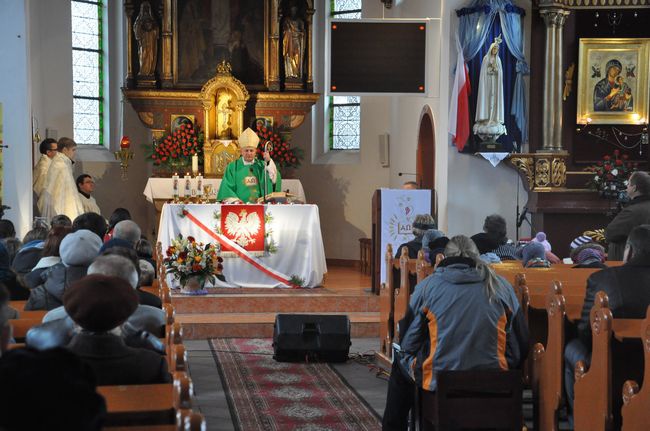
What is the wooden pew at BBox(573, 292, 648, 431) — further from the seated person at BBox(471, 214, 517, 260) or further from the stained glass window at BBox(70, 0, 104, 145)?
the stained glass window at BBox(70, 0, 104, 145)

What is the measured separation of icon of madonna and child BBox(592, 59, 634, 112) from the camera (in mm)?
11773

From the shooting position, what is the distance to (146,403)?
320 cm

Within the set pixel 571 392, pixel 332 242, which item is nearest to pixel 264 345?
pixel 571 392

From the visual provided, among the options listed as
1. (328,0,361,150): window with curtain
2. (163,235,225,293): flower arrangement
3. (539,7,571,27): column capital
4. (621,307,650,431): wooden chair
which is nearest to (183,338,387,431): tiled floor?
(163,235,225,293): flower arrangement

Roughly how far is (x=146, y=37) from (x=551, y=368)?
37.6 ft

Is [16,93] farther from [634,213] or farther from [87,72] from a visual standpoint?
[634,213]

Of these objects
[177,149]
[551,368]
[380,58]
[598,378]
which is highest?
[380,58]

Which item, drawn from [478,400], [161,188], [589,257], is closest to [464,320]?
[478,400]

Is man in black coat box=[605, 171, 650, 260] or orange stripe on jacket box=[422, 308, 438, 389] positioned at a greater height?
man in black coat box=[605, 171, 650, 260]

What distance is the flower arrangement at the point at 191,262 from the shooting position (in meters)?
10.7

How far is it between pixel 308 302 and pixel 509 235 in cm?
275

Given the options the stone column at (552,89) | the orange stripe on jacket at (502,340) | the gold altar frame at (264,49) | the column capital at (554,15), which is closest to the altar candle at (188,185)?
the gold altar frame at (264,49)

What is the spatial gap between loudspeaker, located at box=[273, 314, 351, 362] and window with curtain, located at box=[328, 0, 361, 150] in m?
7.87

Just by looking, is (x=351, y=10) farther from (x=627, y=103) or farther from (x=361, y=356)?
(x=361, y=356)
